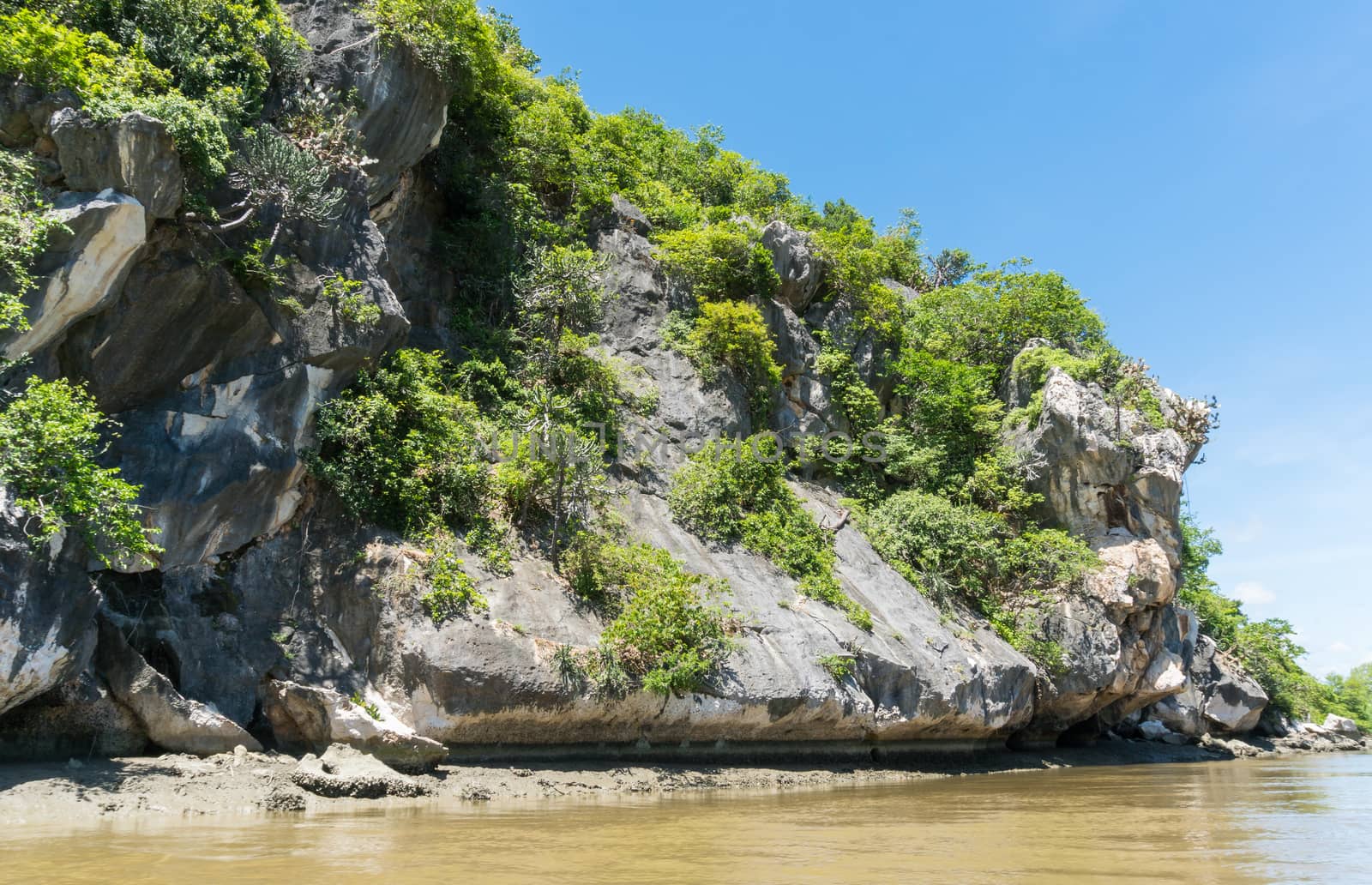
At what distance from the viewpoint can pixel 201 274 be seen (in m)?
12.2

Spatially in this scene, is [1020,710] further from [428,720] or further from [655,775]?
[428,720]

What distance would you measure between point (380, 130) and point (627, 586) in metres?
10.1

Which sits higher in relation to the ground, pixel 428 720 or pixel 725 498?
pixel 725 498

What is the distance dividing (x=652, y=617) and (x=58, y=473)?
7997 mm

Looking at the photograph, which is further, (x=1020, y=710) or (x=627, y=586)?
(x=1020, y=710)

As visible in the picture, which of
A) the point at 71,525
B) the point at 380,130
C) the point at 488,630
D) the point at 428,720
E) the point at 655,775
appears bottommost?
the point at 655,775

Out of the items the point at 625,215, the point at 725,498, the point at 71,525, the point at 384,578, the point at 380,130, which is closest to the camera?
the point at 71,525

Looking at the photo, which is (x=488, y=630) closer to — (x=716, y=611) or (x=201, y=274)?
(x=716, y=611)

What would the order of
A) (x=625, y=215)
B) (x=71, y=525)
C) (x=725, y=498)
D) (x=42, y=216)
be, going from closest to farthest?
(x=71, y=525)
(x=42, y=216)
(x=725, y=498)
(x=625, y=215)

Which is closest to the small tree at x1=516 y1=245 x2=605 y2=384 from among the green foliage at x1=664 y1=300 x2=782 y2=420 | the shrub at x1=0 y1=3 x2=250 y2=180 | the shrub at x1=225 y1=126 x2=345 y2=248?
the green foliage at x1=664 y1=300 x2=782 y2=420

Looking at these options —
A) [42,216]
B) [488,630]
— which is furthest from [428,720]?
[42,216]

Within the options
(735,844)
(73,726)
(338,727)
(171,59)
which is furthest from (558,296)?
(735,844)

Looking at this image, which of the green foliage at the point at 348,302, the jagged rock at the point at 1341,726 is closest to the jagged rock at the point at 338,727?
the green foliage at the point at 348,302

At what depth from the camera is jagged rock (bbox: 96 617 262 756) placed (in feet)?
33.4
